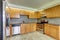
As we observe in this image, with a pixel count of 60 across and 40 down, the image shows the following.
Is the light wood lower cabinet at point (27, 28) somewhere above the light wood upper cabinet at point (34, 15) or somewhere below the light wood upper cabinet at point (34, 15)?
below

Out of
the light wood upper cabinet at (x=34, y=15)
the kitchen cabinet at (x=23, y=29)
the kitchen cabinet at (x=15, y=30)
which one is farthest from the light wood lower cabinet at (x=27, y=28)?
the light wood upper cabinet at (x=34, y=15)

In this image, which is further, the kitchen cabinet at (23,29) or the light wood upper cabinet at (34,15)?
the light wood upper cabinet at (34,15)

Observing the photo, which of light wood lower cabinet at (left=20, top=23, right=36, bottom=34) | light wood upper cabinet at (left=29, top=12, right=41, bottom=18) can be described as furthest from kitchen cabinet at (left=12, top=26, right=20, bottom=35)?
light wood upper cabinet at (left=29, top=12, right=41, bottom=18)

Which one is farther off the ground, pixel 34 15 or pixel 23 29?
pixel 34 15

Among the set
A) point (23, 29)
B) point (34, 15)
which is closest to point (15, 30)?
point (23, 29)

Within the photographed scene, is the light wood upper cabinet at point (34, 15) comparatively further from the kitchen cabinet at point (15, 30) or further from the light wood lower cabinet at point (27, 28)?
the kitchen cabinet at point (15, 30)

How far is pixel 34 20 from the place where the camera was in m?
8.41

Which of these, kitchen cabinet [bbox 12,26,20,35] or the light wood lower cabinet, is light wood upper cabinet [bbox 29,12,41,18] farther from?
kitchen cabinet [bbox 12,26,20,35]

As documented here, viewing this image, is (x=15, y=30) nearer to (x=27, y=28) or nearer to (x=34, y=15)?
(x=27, y=28)

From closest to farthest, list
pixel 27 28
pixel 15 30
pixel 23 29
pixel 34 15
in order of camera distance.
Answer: pixel 15 30
pixel 23 29
pixel 27 28
pixel 34 15

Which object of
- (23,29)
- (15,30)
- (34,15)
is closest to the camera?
(15,30)

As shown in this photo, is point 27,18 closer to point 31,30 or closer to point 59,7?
point 31,30

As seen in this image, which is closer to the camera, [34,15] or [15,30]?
[15,30]

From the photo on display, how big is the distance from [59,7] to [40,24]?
387 cm
